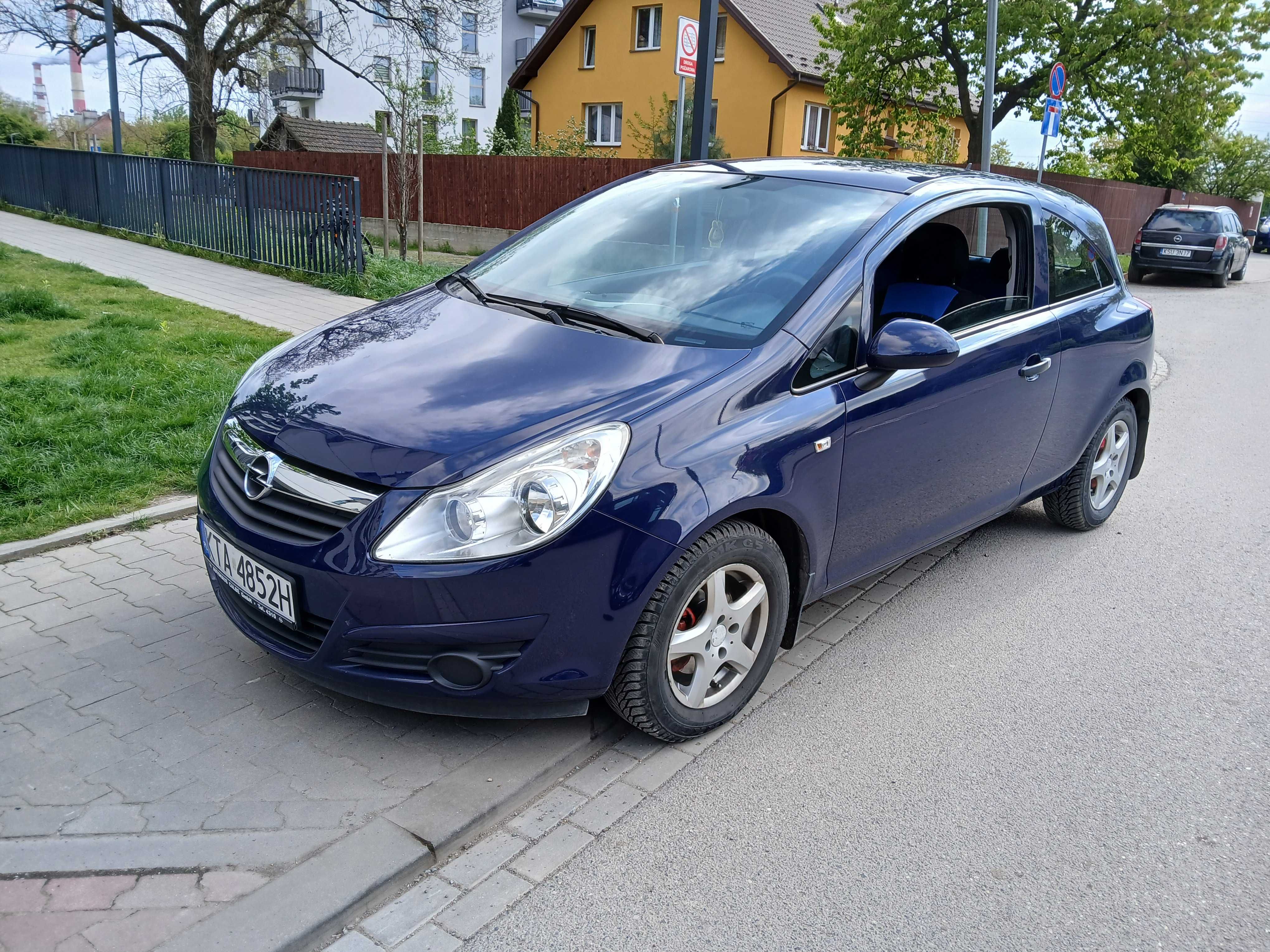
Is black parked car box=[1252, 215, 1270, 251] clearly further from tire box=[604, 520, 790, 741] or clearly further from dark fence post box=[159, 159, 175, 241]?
tire box=[604, 520, 790, 741]

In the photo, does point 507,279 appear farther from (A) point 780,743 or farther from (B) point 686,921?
(B) point 686,921

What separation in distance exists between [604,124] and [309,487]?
119 ft

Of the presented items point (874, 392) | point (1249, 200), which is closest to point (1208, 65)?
point (874, 392)

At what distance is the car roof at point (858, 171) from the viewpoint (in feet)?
13.3

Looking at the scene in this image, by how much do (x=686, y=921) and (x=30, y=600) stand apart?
2829 millimetres

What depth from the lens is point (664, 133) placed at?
29.2 metres

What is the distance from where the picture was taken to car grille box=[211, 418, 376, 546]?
2840 millimetres

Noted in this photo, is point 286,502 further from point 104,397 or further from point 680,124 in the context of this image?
point 680,124

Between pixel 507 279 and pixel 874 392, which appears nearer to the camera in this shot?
pixel 874 392

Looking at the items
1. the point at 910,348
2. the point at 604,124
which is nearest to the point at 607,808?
the point at 910,348

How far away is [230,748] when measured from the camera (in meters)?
3.04

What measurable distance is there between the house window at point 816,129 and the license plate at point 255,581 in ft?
101

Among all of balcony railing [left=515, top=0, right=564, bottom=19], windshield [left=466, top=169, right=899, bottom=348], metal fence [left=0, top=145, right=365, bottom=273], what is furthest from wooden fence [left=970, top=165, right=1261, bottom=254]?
balcony railing [left=515, top=0, right=564, bottom=19]

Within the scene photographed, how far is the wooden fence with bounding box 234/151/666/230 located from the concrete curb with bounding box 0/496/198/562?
600 inches
